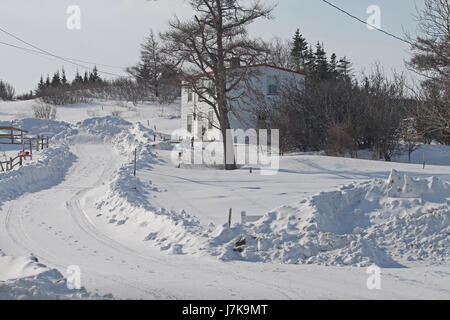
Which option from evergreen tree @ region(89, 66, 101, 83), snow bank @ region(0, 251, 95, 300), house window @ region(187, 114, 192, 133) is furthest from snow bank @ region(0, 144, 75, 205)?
evergreen tree @ region(89, 66, 101, 83)

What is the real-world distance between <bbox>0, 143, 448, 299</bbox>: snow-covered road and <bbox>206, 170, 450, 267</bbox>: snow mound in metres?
0.63

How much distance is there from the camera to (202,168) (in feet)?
82.2

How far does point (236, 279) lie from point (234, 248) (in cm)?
205

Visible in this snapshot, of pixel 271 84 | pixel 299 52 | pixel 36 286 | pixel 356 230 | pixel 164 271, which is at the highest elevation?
pixel 299 52

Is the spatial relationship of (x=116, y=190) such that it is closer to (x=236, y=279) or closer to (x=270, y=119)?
(x=236, y=279)

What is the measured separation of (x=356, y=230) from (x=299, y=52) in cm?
5525

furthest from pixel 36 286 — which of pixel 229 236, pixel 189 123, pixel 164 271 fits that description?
pixel 189 123

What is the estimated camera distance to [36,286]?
5645 millimetres

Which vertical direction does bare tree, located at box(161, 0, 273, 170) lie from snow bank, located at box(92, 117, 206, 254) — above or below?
above

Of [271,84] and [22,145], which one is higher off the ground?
[271,84]

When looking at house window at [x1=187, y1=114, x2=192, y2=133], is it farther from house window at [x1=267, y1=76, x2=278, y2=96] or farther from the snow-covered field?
the snow-covered field

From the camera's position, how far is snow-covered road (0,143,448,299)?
678 cm

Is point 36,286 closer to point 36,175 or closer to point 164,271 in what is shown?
point 164,271

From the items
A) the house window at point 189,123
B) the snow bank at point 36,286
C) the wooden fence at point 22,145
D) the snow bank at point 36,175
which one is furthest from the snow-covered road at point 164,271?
the house window at point 189,123
